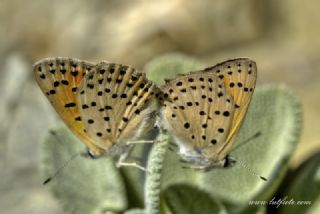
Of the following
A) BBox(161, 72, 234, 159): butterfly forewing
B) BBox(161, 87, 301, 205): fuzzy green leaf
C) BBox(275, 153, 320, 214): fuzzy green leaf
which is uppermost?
BBox(161, 72, 234, 159): butterfly forewing

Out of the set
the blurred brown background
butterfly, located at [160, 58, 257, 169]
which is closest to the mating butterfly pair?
butterfly, located at [160, 58, 257, 169]

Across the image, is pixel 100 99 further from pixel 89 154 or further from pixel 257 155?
pixel 257 155

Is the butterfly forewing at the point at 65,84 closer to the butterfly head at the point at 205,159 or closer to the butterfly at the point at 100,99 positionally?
the butterfly at the point at 100,99

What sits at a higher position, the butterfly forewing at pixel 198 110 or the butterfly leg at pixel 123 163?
the butterfly forewing at pixel 198 110

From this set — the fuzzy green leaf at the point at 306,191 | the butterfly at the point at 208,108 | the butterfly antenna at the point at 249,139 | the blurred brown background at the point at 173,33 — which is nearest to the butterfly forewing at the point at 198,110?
the butterfly at the point at 208,108

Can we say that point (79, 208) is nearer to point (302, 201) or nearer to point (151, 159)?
point (151, 159)

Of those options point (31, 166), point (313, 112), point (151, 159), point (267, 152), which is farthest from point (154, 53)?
point (151, 159)

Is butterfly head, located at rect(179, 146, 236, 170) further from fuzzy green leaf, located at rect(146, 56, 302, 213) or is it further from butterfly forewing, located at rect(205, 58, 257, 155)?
fuzzy green leaf, located at rect(146, 56, 302, 213)
